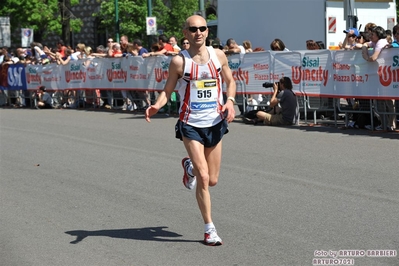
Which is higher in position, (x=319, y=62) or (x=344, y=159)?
(x=319, y=62)

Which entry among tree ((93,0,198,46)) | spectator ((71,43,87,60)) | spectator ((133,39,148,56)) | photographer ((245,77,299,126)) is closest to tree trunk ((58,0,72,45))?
tree ((93,0,198,46))

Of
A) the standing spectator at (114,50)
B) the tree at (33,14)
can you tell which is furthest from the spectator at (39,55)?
the tree at (33,14)

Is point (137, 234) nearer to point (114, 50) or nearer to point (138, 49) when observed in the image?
point (138, 49)

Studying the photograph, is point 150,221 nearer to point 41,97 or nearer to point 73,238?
point 73,238

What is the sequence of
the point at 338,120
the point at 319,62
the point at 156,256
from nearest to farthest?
the point at 156,256 < the point at 319,62 < the point at 338,120

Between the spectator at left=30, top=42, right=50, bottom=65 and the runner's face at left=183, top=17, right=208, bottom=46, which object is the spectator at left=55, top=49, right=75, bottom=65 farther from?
the runner's face at left=183, top=17, right=208, bottom=46

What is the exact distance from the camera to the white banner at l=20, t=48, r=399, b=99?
14789mm

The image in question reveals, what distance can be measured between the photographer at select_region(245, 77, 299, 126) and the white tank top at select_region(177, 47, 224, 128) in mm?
9654

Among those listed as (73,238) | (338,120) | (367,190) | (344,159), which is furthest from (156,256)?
(338,120)

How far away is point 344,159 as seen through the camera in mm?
11984

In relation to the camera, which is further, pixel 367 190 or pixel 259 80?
pixel 259 80

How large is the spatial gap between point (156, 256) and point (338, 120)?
11.5m

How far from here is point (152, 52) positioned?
21688 mm

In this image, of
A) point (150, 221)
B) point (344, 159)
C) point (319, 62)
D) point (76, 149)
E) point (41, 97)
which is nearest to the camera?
point (150, 221)
